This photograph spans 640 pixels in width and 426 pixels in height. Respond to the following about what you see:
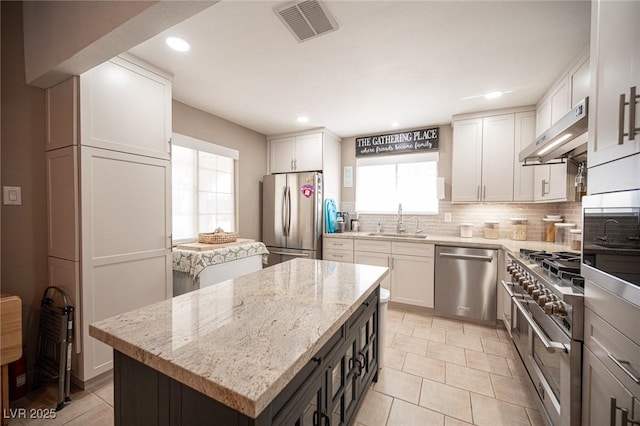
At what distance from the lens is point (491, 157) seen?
3.25 meters

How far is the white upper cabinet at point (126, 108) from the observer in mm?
1915

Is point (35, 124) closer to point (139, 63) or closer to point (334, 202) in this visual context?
point (139, 63)

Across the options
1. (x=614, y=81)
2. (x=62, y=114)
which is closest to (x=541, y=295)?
(x=614, y=81)

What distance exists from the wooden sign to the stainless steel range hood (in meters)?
1.72

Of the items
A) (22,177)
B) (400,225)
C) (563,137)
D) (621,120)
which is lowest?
(400,225)

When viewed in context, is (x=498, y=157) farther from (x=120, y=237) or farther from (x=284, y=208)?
(x=120, y=237)

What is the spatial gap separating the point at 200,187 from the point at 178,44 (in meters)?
1.75

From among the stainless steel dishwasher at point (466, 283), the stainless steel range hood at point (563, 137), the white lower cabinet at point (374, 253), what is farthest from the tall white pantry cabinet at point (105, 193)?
the stainless steel dishwasher at point (466, 283)

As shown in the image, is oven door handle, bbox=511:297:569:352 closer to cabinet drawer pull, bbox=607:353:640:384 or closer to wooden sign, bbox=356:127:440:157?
cabinet drawer pull, bbox=607:353:640:384

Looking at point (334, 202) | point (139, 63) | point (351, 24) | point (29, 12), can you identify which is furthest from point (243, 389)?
point (334, 202)

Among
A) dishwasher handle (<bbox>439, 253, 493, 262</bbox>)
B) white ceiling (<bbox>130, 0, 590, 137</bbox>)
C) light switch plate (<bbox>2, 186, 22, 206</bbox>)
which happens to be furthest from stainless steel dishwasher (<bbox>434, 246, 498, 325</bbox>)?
light switch plate (<bbox>2, 186, 22, 206</bbox>)

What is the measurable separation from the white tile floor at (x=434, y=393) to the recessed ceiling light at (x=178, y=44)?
103 inches

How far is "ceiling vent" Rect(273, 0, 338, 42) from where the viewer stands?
1.62m

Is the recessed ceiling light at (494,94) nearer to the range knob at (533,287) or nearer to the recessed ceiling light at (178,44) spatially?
the range knob at (533,287)
